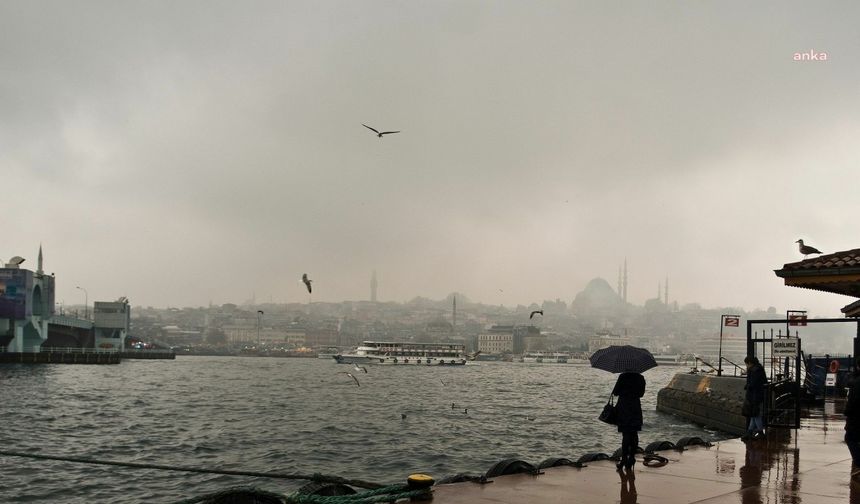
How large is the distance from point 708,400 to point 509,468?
25.3 metres

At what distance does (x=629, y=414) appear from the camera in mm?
11688

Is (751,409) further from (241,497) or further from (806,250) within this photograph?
(241,497)

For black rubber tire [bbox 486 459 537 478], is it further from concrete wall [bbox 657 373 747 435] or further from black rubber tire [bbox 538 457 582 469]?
concrete wall [bbox 657 373 747 435]

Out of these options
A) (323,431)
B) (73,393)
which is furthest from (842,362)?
(73,393)

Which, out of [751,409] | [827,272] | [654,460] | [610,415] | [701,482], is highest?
[827,272]

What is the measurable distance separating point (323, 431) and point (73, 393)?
1208 inches

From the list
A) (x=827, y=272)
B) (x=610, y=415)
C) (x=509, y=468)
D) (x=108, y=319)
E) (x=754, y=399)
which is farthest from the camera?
(x=108, y=319)

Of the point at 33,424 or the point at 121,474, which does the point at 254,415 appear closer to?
the point at 33,424

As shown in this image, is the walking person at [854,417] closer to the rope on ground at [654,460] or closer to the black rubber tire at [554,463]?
the rope on ground at [654,460]

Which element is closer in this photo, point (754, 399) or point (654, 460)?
point (654, 460)

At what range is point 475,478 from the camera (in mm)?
10406

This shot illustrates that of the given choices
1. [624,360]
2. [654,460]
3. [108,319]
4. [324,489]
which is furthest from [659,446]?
[108,319]

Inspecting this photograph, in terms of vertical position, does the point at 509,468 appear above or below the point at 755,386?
below

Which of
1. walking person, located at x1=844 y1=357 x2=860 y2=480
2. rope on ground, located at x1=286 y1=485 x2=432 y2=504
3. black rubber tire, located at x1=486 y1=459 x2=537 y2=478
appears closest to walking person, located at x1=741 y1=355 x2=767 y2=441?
walking person, located at x1=844 y1=357 x2=860 y2=480
